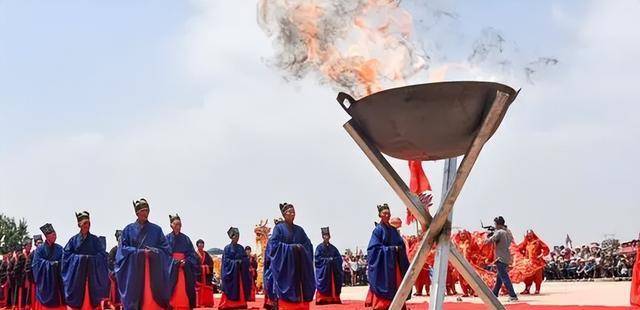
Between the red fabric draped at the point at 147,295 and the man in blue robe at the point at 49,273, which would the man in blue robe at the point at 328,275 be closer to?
the man in blue robe at the point at 49,273

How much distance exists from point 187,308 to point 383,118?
22.9 ft

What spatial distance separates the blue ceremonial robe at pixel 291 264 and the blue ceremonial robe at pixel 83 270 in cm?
262

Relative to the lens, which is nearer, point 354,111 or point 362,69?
point 354,111

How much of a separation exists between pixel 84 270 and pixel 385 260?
14.8 feet

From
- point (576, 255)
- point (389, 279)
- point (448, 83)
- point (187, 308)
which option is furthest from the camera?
point (576, 255)

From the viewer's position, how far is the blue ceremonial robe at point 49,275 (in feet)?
38.9

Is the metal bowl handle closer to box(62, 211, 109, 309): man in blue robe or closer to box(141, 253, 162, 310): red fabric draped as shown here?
box(141, 253, 162, 310): red fabric draped

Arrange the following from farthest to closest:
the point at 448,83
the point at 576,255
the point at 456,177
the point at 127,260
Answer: the point at 576,255 → the point at 127,260 → the point at 456,177 → the point at 448,83

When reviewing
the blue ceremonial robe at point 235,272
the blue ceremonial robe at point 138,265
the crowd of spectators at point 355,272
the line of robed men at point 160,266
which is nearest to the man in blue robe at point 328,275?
the blue ceremonial robe at point 235,272

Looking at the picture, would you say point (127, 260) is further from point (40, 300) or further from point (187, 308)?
point (40, 300)

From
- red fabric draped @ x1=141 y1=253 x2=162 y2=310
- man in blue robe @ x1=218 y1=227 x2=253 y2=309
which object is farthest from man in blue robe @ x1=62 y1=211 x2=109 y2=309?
man in blue robe @ x1=218 y1=227 x2=253 y2=309

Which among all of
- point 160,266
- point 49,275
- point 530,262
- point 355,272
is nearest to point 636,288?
point 160,266

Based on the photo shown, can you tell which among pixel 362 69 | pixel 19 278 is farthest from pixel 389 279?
pixel 19 278

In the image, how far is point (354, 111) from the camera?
550 cm
